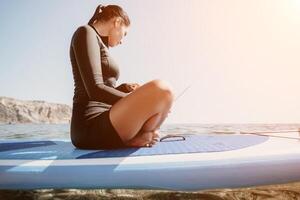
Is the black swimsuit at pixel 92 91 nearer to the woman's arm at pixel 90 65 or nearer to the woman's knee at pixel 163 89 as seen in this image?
the woman's arm at pixel 90 65

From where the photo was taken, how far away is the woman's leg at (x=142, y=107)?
1.39 m

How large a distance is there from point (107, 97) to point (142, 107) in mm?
180

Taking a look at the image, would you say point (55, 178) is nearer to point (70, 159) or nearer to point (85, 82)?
point (70, 159)

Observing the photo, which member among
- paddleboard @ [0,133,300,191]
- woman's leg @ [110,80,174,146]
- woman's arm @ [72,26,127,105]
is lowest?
paddleboard @ [0,133,300,191]

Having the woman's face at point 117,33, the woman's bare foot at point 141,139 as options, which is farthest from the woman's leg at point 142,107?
the woman's face at point 117,33

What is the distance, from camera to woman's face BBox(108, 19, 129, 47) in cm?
163

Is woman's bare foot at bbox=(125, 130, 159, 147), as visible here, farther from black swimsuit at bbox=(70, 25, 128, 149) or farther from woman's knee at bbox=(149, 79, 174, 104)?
woman's knee at bbox=(149, 79, 174, 104)

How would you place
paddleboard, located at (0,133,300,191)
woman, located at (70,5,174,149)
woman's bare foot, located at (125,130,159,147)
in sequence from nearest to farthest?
paddleboard, located at (0,133,300,191)
woman, located at (70,5,174,149)
woman's bare foot, located at (125,130,159,147)

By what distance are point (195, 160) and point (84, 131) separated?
0.56 m

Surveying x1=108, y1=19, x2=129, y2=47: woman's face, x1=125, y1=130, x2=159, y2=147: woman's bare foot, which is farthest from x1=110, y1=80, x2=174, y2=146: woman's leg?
x1=108, y1=19, x2=129, y2=47: woman's face

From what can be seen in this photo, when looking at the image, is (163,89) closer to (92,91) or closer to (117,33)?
(92,91)

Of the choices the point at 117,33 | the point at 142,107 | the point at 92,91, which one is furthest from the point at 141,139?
the point at 117,33

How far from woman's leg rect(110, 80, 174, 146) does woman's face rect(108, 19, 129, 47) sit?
15.9 inches

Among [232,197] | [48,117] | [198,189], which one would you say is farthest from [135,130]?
[48,117]
